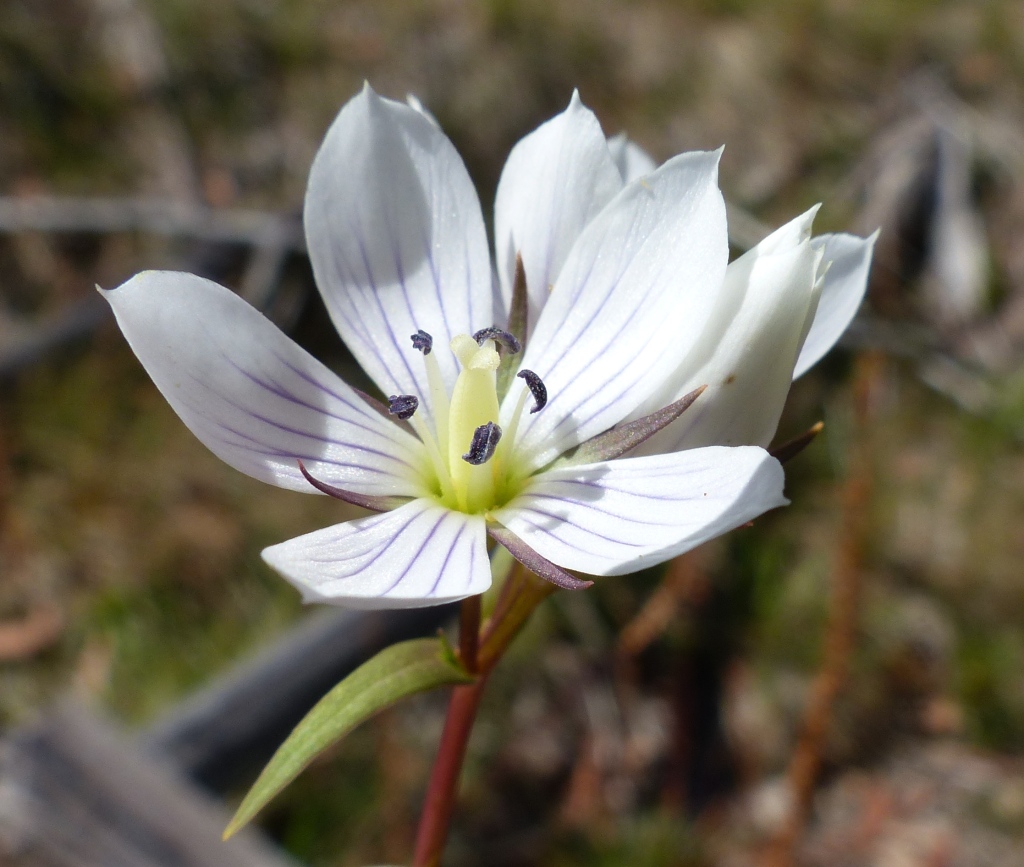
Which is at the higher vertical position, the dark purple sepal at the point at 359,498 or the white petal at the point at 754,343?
the white petal at the point at 754,343

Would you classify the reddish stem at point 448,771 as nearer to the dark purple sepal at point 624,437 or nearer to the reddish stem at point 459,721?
the reddish stem at point 459,721

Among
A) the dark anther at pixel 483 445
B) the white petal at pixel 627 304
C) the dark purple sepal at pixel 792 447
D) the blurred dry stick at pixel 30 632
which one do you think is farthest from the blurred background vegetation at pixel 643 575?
the dark purple sepal at pixel 792 447

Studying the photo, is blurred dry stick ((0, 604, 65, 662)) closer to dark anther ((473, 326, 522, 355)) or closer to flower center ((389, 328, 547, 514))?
flower center ((389, 328, 547, 514))

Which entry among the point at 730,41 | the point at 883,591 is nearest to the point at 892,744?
the point at 883,591

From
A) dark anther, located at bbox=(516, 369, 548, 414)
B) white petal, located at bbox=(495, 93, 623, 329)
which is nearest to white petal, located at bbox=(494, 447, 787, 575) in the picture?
dark anther, located at bbox=(516, 369, 548, 414)

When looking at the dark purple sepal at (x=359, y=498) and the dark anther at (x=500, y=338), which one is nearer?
the dark purple sepal at (x=359, y=498)

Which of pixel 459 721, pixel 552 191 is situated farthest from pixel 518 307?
pixel 459 721

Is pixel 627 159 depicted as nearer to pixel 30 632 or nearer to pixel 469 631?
pixel 469 631
